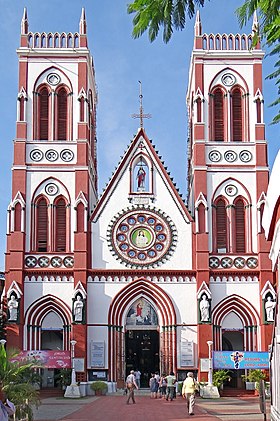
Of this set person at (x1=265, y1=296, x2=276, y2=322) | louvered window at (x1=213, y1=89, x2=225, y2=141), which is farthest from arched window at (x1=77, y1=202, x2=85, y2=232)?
person at (x1=265, y1=296, x2=276, y2=322)

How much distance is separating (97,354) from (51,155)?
37.4 ft

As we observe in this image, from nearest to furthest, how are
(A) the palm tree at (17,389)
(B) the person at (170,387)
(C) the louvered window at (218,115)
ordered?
(A) the palm tree at (17,389) → (B) the person at (170,387) → (C) the louvered window at (218,115)

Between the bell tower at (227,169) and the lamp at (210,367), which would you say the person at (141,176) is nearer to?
the bell tower at (227,169)

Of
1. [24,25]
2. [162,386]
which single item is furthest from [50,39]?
[162,386]

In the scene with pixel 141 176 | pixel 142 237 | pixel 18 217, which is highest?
pixel 141 176

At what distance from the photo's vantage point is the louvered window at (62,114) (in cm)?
4302

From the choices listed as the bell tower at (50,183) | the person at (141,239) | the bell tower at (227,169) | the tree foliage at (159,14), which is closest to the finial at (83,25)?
the bell tower at (50,183)

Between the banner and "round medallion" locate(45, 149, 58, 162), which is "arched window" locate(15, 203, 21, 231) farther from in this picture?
the banner

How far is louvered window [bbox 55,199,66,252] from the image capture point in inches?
1640

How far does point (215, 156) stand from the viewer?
4250cm

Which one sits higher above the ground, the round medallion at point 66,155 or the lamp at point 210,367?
the round medallion at point 66,155

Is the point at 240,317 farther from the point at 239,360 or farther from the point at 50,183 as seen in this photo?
the point at 50,183

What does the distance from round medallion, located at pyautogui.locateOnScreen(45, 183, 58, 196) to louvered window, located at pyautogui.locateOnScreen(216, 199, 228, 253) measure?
359 inches

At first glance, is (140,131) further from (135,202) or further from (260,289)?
(260,289)
